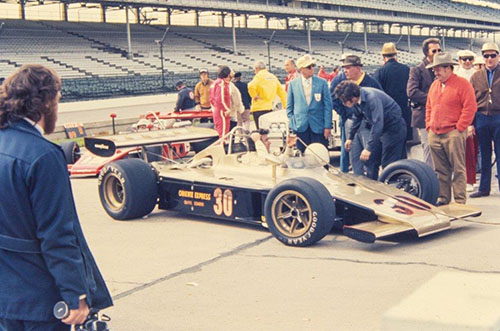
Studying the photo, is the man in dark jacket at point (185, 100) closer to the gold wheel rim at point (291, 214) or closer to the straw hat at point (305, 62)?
the straw hat at point (305, 62)

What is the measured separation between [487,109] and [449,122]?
118 cm

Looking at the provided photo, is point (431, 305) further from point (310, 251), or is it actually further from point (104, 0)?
point (104, 0)

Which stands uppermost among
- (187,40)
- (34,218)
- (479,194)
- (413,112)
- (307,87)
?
(34,218)

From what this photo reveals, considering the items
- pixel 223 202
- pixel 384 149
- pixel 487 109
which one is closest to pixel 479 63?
pixel 487 109

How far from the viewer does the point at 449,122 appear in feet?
26.9

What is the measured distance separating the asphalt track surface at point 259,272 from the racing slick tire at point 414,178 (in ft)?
1.44

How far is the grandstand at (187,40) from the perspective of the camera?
39219 mm

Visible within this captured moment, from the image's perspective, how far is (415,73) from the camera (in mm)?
9305

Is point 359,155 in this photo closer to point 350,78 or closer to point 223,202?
point 350,78

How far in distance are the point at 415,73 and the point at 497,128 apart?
1.17 m

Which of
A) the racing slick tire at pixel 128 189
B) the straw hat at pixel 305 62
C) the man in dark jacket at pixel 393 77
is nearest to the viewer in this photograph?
the racing slick tire at pixel 128 189

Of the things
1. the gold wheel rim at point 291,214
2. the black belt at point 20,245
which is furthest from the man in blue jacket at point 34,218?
the gold wheel rim at point 291,214

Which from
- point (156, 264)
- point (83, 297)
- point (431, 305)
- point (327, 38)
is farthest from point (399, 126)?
point (327, 38)

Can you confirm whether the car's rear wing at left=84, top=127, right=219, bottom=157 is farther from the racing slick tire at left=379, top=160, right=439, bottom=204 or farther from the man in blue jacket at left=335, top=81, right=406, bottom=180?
the racing slick tire at left=379, top=160, right=439, bottom=204
